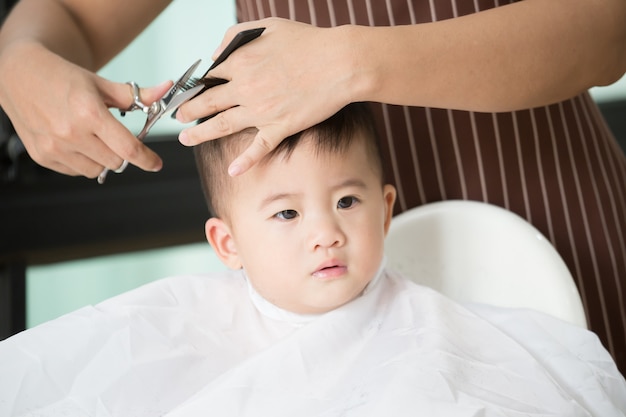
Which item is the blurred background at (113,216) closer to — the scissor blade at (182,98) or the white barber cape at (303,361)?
the white barber cape at (303,361)

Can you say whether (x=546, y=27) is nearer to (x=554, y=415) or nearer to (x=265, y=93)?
(x=265, y=93)

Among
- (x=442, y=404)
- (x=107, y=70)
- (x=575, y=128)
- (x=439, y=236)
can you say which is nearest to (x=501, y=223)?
(x=439, y=236)

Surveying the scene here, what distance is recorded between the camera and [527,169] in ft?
5.08

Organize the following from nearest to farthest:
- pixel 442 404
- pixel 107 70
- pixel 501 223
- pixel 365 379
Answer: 1. pixel 442 404
2. pixel 365 379
3. pixel 501 223
4. pixel 107 70

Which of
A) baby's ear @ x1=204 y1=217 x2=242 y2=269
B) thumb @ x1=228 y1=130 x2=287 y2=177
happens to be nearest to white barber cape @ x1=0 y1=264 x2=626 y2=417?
baby's ear @ x1=204 y1=217 x2=242 y2=269

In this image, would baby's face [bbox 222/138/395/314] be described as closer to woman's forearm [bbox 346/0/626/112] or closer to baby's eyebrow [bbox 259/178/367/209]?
baby's eyebrow [bbox 259/178/367/209]

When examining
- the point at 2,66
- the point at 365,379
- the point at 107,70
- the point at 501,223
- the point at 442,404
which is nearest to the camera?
the point at 442,404

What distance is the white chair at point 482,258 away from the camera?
1424 mm

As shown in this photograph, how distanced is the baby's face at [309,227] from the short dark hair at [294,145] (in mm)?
14

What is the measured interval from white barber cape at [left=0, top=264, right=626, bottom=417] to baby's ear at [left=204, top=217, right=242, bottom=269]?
0.22 ft

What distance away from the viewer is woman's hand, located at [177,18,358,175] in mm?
1135

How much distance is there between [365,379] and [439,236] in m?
0.44

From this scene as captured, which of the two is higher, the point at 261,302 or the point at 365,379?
the point at 261,302

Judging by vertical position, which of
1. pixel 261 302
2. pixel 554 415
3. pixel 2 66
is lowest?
pixel 554 415
